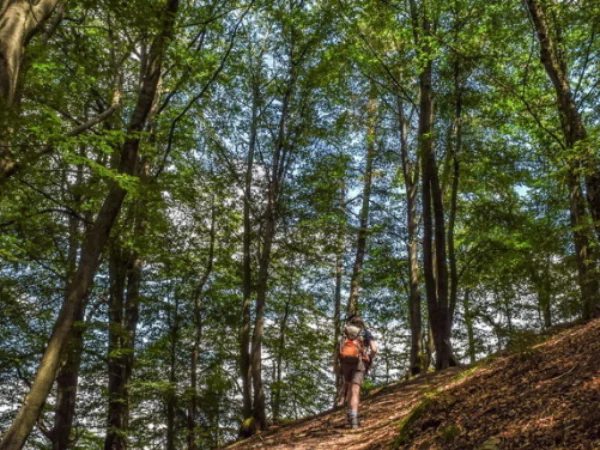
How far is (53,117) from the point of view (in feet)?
21.0

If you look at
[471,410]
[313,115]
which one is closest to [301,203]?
[313,115]

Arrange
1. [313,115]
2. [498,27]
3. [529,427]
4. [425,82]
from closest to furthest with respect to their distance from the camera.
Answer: [529,427] → [498,27] → [425,82] → [313,115]

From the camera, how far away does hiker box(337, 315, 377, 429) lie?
23.5 ft

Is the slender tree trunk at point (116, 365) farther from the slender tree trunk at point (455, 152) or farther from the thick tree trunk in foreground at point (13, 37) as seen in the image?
the slender tree trunk at point (455, 152)

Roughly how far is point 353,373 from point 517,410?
3.71 m

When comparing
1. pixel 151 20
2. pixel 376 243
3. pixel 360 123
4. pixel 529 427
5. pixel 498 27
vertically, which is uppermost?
pixel 360 123

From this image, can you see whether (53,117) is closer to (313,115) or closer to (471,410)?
(471,410)

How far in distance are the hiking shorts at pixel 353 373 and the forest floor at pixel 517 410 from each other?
66cm

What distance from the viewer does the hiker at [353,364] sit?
716 cm

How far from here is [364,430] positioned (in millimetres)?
6762

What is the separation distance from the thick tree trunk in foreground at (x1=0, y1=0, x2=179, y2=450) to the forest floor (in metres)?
3.54

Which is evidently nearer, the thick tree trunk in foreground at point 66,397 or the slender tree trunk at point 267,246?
the thick tree trunk in foreground at point 66,397

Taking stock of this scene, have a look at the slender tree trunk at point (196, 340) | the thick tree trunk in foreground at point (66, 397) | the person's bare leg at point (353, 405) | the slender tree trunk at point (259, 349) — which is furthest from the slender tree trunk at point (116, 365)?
the person's bare leg at point (353, 405)

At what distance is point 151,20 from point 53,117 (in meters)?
1.88
